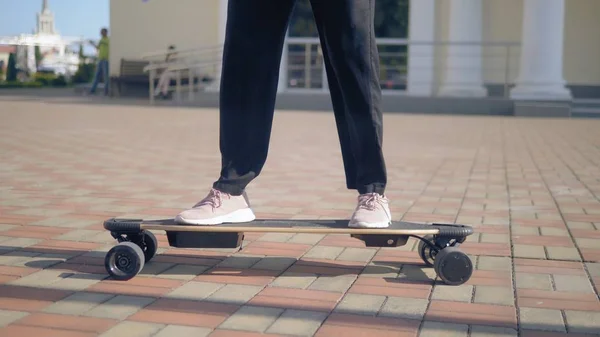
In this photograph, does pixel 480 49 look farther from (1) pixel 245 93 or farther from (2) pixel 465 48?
(1) pixel 245 93

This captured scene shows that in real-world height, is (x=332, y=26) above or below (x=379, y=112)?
above


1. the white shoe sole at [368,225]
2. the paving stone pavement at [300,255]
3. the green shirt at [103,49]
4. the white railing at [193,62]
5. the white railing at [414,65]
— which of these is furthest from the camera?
the green shirt at [103,49]

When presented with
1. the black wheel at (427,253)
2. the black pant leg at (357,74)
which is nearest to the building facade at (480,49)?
the black wheel at (427,253)

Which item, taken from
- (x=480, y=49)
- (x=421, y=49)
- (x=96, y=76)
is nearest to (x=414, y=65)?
(x=421, y=49)

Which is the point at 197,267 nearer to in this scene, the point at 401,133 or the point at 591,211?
the point at 591,211

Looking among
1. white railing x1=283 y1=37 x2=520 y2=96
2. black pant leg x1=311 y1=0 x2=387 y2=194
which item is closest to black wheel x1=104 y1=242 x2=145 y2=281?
black pant leg x1=311 y1=0 x2=387 y2=194

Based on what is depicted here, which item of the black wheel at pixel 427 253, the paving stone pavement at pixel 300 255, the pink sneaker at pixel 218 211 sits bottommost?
the paving stone pavement at pixel 300 255

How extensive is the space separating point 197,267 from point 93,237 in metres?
0.83

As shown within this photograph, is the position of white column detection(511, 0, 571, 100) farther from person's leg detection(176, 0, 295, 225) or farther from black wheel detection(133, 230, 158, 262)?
black wheel detection(133, 230, 158, 262)

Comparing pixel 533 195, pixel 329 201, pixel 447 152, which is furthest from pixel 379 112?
pixel 447 152

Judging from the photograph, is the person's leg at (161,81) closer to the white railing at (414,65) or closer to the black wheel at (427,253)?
the white railing at (414,65)

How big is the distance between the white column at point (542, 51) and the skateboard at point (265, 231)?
13873 millimetres

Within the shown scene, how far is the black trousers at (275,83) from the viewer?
10.8 ft

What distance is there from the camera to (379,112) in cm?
338
